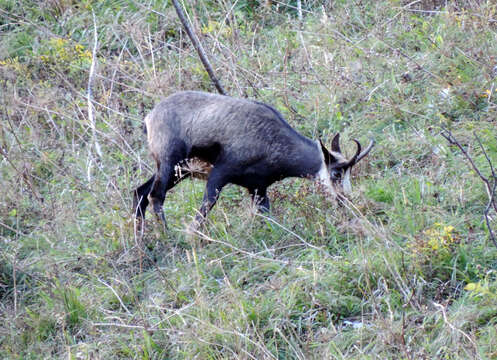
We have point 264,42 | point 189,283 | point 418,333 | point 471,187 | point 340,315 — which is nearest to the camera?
point 418,333

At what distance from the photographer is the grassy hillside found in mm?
4590

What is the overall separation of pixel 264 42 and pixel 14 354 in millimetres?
5444

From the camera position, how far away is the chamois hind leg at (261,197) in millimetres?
6155

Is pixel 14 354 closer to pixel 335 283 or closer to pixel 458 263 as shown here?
pixel 335 283

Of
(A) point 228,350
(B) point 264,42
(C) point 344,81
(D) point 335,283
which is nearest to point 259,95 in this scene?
(C) point 344,81

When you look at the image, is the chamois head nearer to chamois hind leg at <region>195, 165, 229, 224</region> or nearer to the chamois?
the chamois

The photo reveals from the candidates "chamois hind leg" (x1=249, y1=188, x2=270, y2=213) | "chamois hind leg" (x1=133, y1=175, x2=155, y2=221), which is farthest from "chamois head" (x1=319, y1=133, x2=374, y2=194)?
"chamois hind leg" (x1=133, y1=175, x2=155, y2=221)

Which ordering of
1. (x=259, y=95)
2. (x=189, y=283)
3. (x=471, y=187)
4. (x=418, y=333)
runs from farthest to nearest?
(x=259, y=95) < (x=471, y=187) < (x=189, y=283) < (x=418, y=333)

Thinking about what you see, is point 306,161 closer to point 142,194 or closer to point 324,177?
point 324,177

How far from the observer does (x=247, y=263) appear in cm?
551

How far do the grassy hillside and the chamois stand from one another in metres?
0.24

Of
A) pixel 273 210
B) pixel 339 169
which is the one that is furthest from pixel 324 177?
pixel 273 210

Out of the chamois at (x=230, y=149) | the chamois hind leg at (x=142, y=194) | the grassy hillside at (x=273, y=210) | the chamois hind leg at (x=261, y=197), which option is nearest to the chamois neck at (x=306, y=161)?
the chamois at (x=230, y=149)

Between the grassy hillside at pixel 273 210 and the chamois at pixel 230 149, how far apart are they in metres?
0.24
